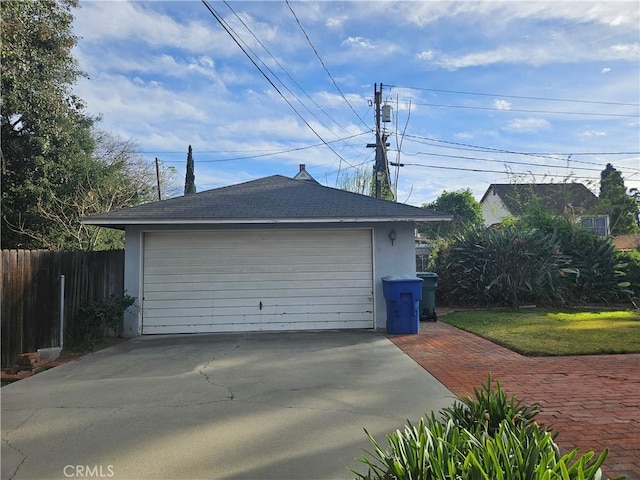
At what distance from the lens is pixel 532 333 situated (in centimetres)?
865

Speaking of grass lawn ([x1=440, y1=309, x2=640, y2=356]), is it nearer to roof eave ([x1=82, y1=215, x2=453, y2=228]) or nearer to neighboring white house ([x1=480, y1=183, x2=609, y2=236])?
roof eave ([x1=82, y1=215, x2=453, y2=228])

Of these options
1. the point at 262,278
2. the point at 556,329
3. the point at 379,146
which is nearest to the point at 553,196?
the point at 379,146

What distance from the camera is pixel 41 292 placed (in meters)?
7.33

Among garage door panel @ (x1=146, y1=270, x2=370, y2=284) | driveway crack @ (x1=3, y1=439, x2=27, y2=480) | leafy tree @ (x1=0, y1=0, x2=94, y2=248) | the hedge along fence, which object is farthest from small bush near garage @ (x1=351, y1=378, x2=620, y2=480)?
leafy tree @ (x1=0, y1=0, x2=94, y2=248)

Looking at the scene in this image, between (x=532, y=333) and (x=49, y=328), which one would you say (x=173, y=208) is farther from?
(x=532, y=333)

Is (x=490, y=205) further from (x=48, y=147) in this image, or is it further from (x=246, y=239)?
(x=48, y=147)

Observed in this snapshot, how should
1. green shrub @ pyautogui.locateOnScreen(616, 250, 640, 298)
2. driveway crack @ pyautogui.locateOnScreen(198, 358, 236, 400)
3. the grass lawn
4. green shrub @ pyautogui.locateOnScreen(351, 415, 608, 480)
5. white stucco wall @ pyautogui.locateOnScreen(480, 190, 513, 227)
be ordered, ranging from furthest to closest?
white stucco wall @ pyautogui.locateOnScreen(480, 190, 513, 227) → green shrub @ pyautogui.locateOnScreen(616, 250, 640, 298) → the grass lawn → driveway crack @ pyautogui.locateOnScreen(198, 358, 236, 400) → green shrub @ pyautogui.locateOnScreen(351, 415, 608, 480)

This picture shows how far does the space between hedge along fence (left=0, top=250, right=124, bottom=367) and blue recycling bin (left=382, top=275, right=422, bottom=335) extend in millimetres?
6044

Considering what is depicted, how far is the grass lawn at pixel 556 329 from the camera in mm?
7219

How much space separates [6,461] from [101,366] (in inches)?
133

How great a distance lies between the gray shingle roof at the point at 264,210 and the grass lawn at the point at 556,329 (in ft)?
8.98

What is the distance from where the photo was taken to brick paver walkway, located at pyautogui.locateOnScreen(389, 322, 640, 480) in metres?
3.58

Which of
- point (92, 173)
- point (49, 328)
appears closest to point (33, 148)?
point (92, 173)

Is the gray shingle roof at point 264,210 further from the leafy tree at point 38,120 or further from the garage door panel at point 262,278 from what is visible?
the leafy tree at point 38,120
